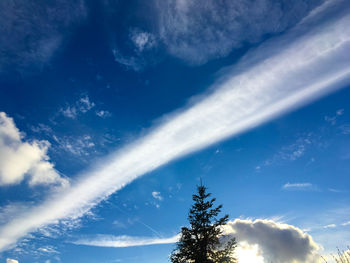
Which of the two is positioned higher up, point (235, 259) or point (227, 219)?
point (227, 219)

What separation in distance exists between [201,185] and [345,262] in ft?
293

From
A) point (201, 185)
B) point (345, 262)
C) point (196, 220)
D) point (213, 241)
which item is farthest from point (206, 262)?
point (345, 262)

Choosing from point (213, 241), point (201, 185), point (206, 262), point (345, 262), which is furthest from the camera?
point (345, 262)

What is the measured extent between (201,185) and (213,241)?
5094 millimetres

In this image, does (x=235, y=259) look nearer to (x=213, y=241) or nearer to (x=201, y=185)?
(x=213, y=241)

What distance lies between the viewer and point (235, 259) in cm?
1688

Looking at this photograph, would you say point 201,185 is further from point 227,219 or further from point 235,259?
point 235,259

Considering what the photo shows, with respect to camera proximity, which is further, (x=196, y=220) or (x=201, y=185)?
(x=201, y=185)

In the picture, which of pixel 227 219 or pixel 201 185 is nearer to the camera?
pixel 227 219

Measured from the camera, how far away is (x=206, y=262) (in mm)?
16406

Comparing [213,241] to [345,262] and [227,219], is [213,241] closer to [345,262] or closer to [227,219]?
[227,219]

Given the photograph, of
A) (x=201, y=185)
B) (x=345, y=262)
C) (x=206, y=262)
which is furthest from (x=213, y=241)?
(x=345, y=262)

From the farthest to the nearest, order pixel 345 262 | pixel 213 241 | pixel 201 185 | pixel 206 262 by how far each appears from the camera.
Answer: pixel 345 262 < pixel 201 185 < pixel 213 241 < pixel 206 262

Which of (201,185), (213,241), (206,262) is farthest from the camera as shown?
(201,185)
